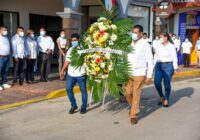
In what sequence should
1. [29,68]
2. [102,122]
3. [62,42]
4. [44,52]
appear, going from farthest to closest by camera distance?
[62,42] < [44,52] < [29,68] < [102,122]

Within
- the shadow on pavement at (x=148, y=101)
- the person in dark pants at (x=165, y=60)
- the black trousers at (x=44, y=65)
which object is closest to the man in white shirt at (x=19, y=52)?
the black trousers at (x=44, y=65)

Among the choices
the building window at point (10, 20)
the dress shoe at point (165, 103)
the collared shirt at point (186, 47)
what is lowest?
the dress shoe at point (165, 103)

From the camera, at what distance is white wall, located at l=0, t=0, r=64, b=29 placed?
15.4 meters

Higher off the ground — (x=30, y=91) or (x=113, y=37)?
(x=113, y=37)

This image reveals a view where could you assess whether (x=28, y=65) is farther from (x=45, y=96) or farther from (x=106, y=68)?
(x=106, y=68)

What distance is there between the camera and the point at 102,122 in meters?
7.82

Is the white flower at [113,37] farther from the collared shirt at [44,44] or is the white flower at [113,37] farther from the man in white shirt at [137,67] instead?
the collared shirt at [44,44]

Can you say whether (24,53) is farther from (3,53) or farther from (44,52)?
(44,52)

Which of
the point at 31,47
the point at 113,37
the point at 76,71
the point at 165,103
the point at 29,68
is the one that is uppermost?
the point at 113,37

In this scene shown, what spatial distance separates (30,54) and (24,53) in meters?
0.36

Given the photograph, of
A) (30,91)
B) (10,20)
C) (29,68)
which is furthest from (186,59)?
(30,91)

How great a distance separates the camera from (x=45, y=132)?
279 inches

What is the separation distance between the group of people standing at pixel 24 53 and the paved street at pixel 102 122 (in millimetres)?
2142

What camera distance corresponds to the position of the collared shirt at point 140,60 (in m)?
7.57
